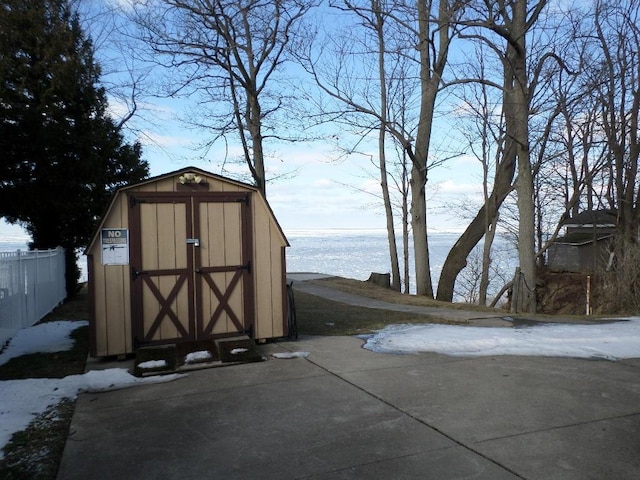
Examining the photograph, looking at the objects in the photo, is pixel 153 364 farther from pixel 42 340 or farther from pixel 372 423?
pixel 42 340

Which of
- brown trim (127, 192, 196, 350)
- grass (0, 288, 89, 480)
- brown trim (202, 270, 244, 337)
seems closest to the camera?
grass (0, 288, 89, 480)

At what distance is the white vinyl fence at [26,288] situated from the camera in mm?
9167

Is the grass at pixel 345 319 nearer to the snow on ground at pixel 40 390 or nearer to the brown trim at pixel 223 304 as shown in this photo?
the brown trim at pixel 223 304

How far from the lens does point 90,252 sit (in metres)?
7.27

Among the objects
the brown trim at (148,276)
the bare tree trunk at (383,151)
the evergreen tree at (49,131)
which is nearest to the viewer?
the brown trim at (148,276)

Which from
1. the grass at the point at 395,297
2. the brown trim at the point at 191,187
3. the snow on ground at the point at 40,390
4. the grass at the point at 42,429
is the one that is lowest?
the grass at the point at 395,297

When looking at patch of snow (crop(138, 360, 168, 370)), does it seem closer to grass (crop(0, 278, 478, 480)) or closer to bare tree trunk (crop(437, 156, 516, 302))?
grass (crop(0, 278, 478, 480))

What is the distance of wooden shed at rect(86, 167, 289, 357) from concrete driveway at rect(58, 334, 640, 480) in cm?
132

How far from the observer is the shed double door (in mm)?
7582

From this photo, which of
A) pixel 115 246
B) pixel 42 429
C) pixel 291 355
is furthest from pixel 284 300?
pixel 42 429

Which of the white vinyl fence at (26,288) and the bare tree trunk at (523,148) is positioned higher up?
the bare tree trunk at (523,148)

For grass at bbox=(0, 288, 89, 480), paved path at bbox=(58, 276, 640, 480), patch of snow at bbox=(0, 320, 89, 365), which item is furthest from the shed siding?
patch of snow at bbox=(0, 320, 89, 365)

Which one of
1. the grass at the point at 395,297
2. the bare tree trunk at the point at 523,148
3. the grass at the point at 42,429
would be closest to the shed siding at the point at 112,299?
the grass at the point at 42,429

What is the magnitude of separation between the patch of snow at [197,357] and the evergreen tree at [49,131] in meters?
9.36
